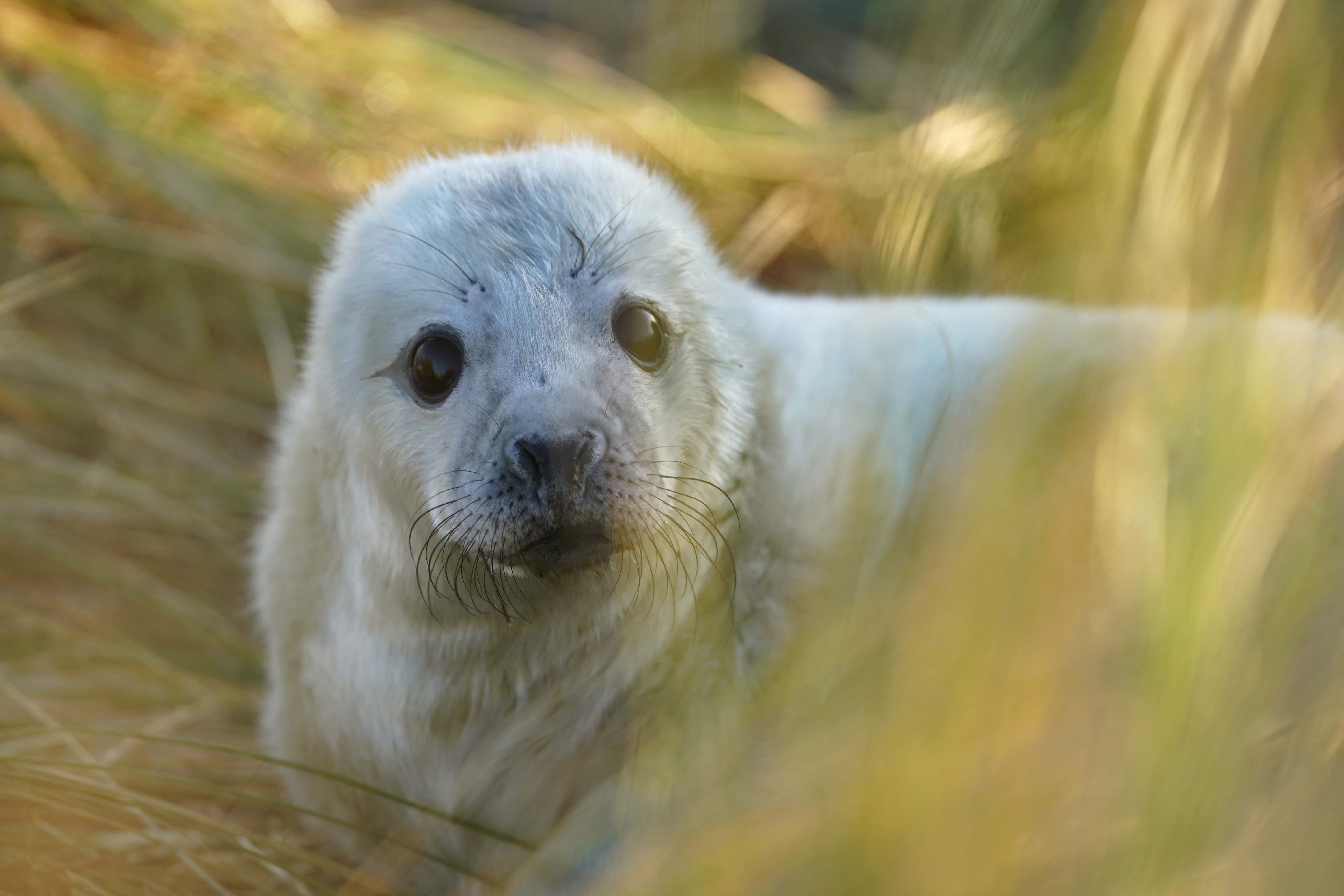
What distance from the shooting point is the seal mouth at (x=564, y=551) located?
1437 millimetres

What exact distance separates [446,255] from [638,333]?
0.30 metres

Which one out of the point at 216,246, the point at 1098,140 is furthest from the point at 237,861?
the point at 216,246

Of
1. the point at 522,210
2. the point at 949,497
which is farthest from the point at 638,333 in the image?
the point at 949,497

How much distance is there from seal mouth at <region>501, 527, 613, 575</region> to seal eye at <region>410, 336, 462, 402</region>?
0.92 feet

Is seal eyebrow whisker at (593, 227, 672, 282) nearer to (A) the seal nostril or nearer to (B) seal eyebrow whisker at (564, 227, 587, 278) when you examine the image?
(B) seal eyebrow whisker at (564, 227, 587, 278)

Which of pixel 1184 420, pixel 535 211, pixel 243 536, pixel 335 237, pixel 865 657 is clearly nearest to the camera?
pixel 1184 420

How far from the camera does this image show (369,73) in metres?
3.45

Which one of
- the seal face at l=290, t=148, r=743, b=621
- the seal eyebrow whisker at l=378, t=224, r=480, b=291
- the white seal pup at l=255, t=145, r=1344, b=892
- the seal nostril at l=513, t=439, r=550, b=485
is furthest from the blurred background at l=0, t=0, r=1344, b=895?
the seal eyebrow whisker at l=378, t=224, r=480, b=291

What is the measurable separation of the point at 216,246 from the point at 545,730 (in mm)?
2049

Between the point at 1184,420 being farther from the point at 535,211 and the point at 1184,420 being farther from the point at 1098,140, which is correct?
the point at 535,211

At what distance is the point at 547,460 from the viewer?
1.39 metres

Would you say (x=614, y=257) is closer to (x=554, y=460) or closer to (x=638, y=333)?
(x=638, y=333)

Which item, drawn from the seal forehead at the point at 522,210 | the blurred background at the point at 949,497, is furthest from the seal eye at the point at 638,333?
the blurred background at the point at 949,497

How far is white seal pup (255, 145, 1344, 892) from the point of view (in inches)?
58.7
